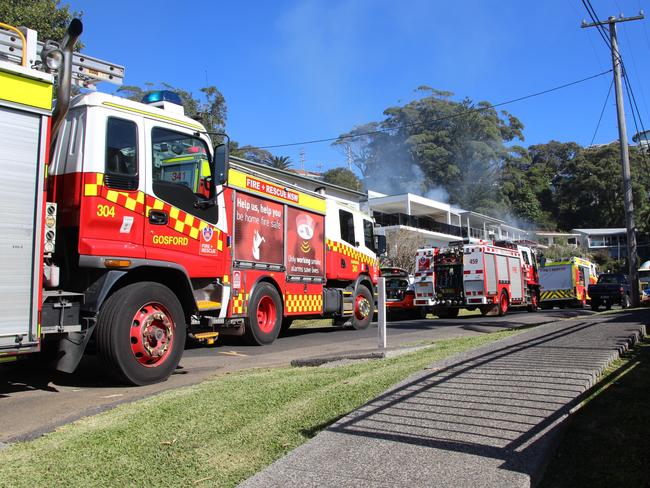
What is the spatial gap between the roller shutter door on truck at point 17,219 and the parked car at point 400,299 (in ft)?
47.6

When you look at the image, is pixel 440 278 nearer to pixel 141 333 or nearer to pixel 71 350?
pixel 141 333

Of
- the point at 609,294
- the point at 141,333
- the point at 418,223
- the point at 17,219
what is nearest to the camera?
the point at 17,219

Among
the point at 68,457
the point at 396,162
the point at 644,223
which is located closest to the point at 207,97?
the point at 68,457

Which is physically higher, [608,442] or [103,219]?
[103,219]

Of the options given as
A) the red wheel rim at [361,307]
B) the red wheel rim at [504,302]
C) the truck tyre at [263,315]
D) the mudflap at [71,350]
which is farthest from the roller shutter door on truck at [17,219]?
the red wheel rim at [504,302]

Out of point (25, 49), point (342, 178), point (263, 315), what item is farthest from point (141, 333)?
Result: point (342, 178)

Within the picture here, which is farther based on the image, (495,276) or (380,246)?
(495,276)

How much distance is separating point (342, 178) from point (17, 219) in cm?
5478

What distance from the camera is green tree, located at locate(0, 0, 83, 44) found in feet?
42.6

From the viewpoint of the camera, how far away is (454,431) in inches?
147

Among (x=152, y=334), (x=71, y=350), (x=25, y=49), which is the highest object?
(x=25, y=49)

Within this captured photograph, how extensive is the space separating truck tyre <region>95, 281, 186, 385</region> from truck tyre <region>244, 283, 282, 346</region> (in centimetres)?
320

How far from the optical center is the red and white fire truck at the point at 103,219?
5.11m

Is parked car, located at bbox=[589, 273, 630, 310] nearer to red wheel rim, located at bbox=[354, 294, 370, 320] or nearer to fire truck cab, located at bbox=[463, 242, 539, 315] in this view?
fire truck cab, located at bbox=[463, 242, 539, 315]
